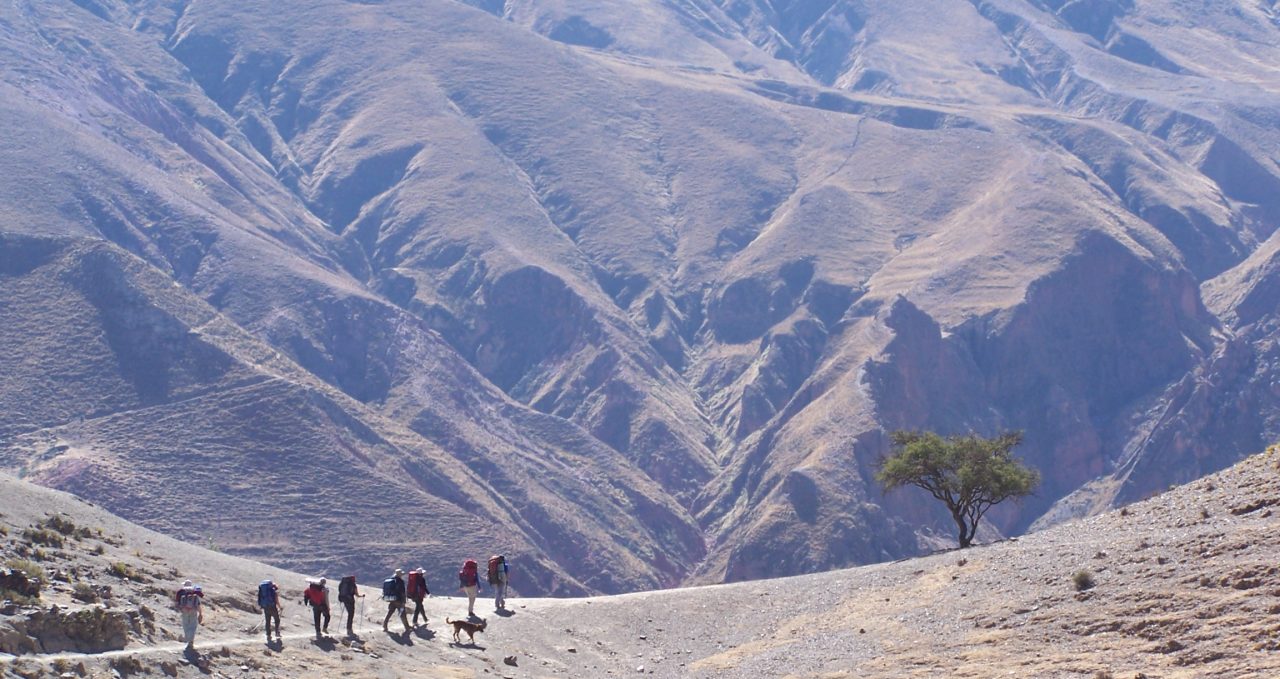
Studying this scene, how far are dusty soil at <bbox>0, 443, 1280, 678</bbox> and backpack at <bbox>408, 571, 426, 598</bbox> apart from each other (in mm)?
831

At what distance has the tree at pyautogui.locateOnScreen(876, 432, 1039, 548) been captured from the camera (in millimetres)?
59188

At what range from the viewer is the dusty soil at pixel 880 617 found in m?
31.2

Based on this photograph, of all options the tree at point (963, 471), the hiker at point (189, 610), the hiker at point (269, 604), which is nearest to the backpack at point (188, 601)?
the hiker at point (189, 610)

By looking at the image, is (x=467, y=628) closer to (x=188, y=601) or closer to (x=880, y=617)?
(x=188, y=601)

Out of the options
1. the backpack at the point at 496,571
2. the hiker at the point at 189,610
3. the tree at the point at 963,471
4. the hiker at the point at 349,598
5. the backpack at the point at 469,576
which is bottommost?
the tree at the point at 963,471

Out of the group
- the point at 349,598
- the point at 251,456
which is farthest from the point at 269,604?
the point at 251,456

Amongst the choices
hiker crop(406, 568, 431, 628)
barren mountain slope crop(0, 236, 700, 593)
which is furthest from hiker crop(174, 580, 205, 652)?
barren mountain slope crop(0, 236, 700, 593)

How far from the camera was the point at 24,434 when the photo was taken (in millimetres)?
93250

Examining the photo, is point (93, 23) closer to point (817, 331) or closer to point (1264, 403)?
point (817, 331)

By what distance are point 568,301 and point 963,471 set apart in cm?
8617

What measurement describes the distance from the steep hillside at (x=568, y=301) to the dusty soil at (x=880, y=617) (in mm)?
47027

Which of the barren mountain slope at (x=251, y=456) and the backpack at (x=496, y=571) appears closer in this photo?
the backpack at (x=496, y=571)

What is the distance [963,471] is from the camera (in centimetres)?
5903

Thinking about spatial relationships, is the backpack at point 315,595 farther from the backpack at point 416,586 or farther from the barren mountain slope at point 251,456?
the barren mountain slope at point 251,456
